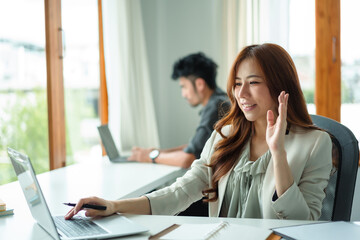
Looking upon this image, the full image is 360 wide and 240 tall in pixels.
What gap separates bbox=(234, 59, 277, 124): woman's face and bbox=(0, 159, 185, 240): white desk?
0.66 m

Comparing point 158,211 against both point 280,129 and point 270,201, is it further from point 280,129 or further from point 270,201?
point 280,129

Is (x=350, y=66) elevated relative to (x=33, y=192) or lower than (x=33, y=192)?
elevated

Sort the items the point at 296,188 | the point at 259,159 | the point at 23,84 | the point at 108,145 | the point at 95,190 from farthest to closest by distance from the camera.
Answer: the point at 108,145 → the point at 23,84 → the point at 95,190 → the point at 259,159 → the point at 296,188

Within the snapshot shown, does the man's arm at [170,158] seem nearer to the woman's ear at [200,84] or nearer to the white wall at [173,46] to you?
the woman's ear at [200,84]

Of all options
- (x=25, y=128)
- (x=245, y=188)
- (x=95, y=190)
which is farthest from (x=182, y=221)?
(x=25, y=128)

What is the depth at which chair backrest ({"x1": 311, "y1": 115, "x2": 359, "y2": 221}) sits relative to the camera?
144 centimetres

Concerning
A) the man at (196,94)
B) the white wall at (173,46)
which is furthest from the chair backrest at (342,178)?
the white wall at (173,46)

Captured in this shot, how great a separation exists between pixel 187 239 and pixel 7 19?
186 centimetres

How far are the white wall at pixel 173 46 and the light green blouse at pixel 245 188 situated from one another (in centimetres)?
217

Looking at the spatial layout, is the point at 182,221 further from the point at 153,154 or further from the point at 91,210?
the point at 153,154

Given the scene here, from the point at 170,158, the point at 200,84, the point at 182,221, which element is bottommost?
the point at 170,158

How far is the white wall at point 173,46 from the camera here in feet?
12.1

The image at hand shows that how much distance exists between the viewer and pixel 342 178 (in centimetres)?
145

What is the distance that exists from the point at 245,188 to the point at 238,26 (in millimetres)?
2137
